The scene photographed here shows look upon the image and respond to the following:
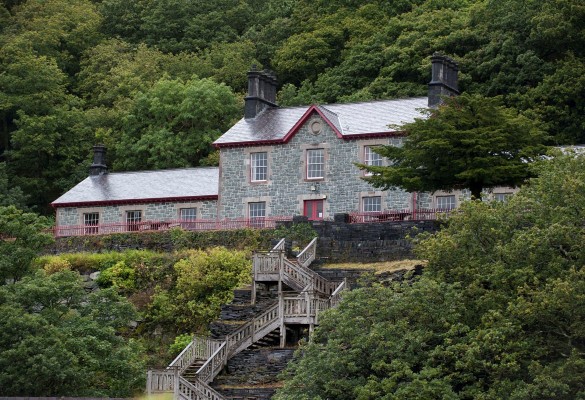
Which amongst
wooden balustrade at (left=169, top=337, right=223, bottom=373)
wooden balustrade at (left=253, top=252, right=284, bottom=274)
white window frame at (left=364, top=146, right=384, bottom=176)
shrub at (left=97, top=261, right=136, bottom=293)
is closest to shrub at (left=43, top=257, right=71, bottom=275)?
shrub at (left=97, top=261, right=136, bottom=293)

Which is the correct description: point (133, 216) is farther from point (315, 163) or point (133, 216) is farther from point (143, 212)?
point (315, 163)

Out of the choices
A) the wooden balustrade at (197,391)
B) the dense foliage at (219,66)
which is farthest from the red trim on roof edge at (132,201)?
the wooden balustrade at (197,391)

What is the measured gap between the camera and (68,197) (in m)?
76.2

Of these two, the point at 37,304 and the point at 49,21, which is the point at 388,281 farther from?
the point at 49,21

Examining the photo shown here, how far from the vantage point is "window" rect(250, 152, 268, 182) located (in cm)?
7138

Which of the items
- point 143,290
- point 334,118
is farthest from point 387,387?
point 334,118

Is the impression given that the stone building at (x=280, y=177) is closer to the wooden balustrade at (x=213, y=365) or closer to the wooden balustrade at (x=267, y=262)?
the wooden balustrade at (x=267, y=262)

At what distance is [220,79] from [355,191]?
119 feet

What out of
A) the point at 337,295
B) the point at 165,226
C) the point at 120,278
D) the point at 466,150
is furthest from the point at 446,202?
the point at 337,295

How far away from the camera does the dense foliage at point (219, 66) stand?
87.4 m

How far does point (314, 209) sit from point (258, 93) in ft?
25.2

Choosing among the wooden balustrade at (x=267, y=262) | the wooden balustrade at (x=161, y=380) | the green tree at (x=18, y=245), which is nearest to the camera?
the wooden balustrade at (x=161, y=380)

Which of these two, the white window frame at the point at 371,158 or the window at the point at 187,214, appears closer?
the white window frame at the point at 371,158

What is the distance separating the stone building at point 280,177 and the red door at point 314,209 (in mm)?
42
